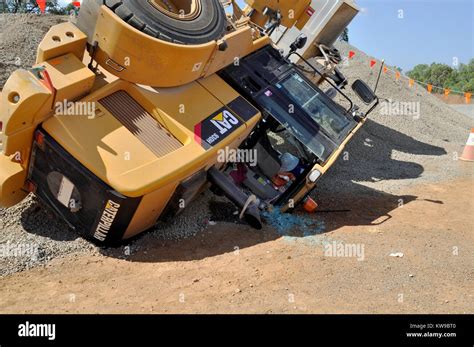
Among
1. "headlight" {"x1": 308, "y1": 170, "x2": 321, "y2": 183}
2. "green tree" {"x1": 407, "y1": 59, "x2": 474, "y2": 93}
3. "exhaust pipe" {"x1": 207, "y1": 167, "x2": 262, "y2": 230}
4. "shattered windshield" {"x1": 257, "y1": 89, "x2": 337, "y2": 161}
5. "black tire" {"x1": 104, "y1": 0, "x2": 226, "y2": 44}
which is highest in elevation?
"black tire" {"x1": 104, "y1": 0, "x2": 226, "y2": 44}

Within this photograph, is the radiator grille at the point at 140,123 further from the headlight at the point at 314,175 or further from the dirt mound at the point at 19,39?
the dirt mound at the point at 19,39

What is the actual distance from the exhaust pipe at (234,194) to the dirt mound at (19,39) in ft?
16.1

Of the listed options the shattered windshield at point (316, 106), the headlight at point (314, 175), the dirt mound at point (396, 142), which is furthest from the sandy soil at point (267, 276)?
the dirt mound at point (396, 142)

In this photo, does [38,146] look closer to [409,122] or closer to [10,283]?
[10,283]

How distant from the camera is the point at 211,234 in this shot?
5578 millimetres

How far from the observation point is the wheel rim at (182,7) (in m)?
5.37

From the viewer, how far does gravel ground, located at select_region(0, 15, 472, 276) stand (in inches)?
198

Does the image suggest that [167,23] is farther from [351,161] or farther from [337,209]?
[351,161]

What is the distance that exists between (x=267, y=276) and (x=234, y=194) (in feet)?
4.05

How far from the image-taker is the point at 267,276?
450cm

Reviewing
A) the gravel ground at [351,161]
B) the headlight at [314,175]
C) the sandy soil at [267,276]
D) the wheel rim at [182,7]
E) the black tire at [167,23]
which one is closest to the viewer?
the sandy soil at [267,276]

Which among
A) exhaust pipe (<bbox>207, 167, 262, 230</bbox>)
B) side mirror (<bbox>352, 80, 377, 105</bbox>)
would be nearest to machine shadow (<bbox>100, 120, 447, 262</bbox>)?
exhaust pipe (<bbox>207, 167, 262, 230</bbox>)

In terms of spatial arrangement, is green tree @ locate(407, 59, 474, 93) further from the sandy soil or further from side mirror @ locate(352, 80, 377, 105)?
the sandy soil

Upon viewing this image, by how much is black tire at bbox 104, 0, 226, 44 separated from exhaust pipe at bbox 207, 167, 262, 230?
54.3 inches
